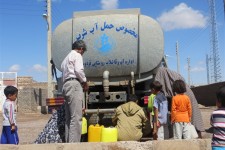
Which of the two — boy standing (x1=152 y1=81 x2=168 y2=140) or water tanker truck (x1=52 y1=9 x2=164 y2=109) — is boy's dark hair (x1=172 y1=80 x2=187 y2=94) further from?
water tanker truck (x1=52 y1=9 x2=164 y2=109)

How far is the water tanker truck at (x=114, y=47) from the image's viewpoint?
22.6 ft

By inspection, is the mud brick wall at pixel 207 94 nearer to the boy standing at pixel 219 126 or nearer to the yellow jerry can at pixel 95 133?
the yellow jerry can at pixel 95 133

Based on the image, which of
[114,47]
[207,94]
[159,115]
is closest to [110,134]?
[159,115]

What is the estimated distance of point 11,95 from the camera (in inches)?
223

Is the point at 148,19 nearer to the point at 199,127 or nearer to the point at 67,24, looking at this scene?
the point at 67,24

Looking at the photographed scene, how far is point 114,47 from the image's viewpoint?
22.6 feet

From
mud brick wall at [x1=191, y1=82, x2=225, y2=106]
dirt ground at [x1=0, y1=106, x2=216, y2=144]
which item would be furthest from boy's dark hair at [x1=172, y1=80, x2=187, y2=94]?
mud brick wall at [x1=191, y1=82, x2=225, y2=106]

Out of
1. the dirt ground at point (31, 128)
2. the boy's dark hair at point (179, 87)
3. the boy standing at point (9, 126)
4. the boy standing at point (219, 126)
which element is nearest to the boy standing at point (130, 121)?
the boy's dark hair at point (179, 87)

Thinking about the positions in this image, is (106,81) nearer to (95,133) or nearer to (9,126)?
(95,133)

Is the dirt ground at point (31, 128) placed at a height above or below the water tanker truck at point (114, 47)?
below

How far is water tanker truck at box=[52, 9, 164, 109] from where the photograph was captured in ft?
22.6

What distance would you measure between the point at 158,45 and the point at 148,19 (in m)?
0.53

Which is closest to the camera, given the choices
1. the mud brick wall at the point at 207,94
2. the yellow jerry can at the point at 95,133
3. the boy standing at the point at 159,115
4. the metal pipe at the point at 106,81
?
the yellow jerry can at the point at 95,133

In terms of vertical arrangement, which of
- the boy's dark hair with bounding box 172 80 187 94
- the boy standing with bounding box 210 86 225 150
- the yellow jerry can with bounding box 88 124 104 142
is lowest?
the yellow jerry can with bounding box 88 124 104 142
